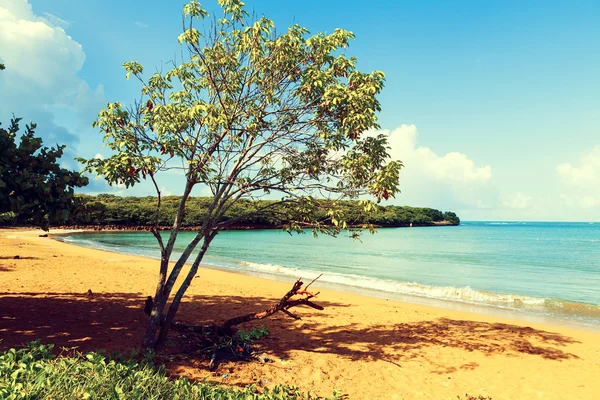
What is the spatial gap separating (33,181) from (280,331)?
7238mm

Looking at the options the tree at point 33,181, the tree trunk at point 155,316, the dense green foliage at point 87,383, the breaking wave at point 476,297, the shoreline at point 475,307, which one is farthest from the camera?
the breaking wave at point 476,297

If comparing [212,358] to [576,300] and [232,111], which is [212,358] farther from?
[576,300]

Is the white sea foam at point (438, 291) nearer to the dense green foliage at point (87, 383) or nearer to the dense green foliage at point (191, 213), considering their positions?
the dense green foliage at point (191, 213)

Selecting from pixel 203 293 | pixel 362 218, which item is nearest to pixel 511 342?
pixel 362 218

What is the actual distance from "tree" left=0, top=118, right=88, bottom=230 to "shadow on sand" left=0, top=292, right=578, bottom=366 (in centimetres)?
292

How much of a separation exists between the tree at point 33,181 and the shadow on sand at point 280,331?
115 inches

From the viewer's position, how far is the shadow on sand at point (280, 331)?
9.58 meters

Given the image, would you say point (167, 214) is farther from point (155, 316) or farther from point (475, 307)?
point (155, 316)

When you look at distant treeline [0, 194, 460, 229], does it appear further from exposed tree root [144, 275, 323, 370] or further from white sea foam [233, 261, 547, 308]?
white sea foam [233, 261, 547, 308]

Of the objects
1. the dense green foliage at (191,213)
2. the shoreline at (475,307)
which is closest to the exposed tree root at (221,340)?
the dense green foliage at (191,213)

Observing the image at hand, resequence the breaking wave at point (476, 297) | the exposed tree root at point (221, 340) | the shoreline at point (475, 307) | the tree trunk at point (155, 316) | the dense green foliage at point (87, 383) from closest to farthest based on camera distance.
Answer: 1. the dense green foliage at point (87, 383)
2. the tree trunk at point (155, 316)
3. the exposed tree root at point (221, 340)
4. the shoreline at point (475, 307)
5. the breaking wave at point (476, 297)

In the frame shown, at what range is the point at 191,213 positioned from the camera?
73750 millimetres

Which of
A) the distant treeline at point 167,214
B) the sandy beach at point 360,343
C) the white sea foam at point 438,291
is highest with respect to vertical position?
the distant treeline at point 167,214

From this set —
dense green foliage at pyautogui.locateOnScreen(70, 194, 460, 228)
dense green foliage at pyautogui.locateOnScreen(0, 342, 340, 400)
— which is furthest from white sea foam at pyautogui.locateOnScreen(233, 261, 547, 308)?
dense green foliage at pyautogui.locateOnScreen(0, 342, 340, 400)
